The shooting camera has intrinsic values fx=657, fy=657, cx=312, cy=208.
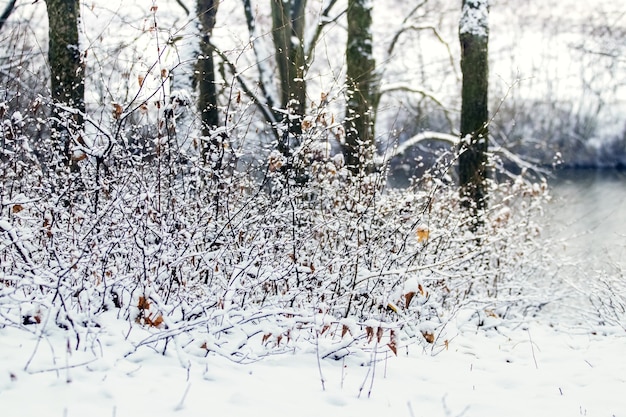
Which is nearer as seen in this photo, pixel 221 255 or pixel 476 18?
pixel 221 255

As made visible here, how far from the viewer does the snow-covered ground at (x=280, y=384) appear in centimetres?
328

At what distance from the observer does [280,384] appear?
3820mm

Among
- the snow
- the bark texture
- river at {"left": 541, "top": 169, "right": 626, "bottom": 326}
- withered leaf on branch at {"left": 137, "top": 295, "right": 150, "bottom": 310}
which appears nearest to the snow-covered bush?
withered leaf on branch at {"left": 137, "top": 295, "right": 150, "bottom": 310}

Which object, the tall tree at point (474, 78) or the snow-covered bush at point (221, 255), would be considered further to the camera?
the tall tree at point (474, 78)

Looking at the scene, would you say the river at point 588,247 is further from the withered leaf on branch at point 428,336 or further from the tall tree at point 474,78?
the withered leaf on branch at point 428,336

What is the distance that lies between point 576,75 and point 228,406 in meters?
45.4

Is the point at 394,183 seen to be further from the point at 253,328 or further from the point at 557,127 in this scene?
the point at 557,127

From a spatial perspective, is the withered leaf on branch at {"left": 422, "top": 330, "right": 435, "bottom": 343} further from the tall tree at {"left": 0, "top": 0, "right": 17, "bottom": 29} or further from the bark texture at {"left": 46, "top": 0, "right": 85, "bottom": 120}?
the tall tree at {"left": 0, "top": 0, "right": 17, "bottom": 29}

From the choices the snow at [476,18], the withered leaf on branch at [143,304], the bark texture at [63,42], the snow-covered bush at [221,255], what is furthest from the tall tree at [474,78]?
the withered leaf on branch at [143,304]

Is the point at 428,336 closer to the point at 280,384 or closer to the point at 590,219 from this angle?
the point at 280,384

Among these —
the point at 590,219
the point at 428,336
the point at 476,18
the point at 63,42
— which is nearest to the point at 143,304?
the point at 428,336

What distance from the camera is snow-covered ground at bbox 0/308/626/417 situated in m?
3.28

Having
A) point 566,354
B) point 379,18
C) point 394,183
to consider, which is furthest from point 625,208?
point 566,354

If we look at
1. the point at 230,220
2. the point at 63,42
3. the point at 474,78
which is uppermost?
the point at 63,42
